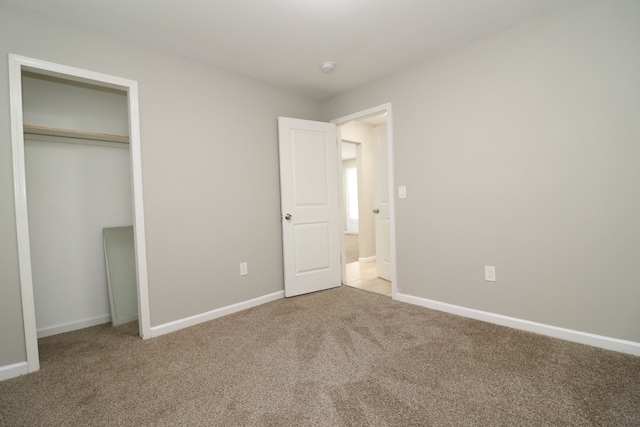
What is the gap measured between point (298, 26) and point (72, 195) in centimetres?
244

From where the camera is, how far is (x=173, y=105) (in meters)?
2.55

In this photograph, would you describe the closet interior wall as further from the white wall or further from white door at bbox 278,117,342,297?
white door at bbox 278,117,342,297

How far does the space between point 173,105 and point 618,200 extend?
134 inches

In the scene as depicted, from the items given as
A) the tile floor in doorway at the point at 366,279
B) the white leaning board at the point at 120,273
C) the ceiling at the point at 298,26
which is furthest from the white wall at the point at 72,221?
the tile floor in doorway at the point at 366,279

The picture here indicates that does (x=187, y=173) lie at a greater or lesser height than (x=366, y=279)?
greater

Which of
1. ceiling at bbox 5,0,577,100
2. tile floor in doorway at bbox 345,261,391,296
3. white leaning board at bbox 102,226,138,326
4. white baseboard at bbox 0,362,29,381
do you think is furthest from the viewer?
tile floor in doorway at bbox 345,261,391,296

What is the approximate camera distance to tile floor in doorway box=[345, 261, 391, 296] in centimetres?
358

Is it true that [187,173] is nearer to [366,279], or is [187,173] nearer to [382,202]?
[382,202]

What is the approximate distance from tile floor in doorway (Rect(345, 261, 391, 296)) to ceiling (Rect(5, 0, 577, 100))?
8.13 feet

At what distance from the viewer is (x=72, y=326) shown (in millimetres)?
2590

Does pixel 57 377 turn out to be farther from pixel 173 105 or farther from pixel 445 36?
pixel 445 36

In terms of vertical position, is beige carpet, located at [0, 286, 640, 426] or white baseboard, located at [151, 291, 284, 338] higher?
white baseboard, located at [151, 291, 284, 338]

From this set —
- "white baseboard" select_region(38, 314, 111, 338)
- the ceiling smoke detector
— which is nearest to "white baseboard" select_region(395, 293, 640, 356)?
the ceiling smoke detector

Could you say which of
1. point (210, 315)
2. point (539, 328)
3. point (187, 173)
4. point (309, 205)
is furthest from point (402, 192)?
point (210, 315)
